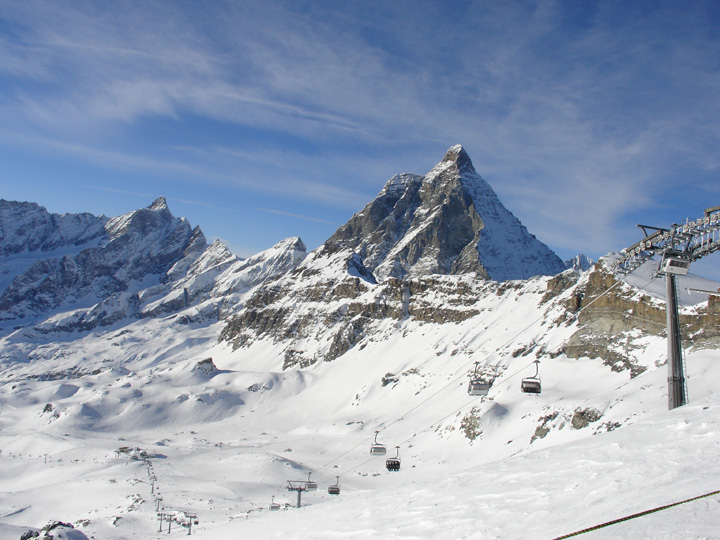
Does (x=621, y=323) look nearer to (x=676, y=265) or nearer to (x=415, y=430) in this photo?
(x=415, y=430)

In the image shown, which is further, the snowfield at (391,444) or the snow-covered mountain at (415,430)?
the snow-covered mountain at (415,430)

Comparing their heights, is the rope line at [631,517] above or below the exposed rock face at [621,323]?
below

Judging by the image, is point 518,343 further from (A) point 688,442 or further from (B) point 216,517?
(A) point 688,442

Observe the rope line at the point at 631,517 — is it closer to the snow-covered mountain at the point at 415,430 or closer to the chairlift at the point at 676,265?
the snow-covered mountain at the point at 415,430

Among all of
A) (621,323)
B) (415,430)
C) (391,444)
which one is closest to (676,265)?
(621,323)

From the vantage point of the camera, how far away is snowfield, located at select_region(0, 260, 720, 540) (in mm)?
14203

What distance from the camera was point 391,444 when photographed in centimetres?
10281

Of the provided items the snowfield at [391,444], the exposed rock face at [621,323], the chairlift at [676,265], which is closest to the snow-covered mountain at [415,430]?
the snowfield at [391,444]

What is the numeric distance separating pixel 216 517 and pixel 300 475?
28994 mm

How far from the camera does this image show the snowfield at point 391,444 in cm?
1420

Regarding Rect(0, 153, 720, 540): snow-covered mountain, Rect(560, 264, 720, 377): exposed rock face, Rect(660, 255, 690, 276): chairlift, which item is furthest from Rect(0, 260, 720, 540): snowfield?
Rect(660, 255, 690, 276): chairlift

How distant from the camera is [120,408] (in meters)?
151

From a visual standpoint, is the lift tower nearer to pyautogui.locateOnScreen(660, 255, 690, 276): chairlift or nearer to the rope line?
pyautogui.locateOnScreen(660, 255, 690, 276): chairlift

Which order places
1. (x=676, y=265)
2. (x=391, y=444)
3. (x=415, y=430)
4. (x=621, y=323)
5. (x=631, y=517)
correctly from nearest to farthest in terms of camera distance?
(x=631, y=517), (x=676, y=265), (x=621, y=323), (x=391, y=444), (x=415, y=430)
